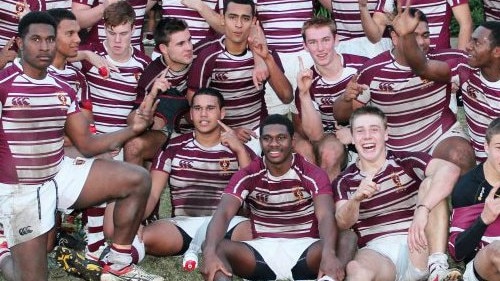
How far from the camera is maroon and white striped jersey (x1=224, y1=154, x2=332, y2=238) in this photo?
995 cm

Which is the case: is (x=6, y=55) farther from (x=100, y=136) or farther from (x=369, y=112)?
(x=369, y=112)

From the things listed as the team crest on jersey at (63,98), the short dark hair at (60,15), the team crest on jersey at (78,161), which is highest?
the short dark hair at (60,15)

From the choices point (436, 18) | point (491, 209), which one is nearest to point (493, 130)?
point (491, 209)

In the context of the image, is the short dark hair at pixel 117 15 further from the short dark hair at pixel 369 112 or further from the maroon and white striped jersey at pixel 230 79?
the short dark hair at pixel 369 112

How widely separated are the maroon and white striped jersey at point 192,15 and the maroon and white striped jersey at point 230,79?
0.76m

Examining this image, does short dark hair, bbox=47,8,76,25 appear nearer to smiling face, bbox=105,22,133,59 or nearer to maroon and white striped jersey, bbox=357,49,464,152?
smiling face, bbox=105,22,133,59

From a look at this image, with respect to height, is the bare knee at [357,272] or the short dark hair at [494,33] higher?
the short dark hair at [494,33]

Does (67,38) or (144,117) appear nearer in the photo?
(144,117)

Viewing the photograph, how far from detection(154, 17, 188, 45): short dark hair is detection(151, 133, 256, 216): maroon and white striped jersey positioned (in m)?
1.03

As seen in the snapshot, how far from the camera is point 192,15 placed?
12055 mm

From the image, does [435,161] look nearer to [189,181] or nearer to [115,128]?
[189,181]

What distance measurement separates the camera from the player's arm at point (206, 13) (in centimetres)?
1173

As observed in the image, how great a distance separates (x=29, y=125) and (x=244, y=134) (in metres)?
2.33

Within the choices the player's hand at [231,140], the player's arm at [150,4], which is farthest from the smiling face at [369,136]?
the player's arm at [150,4]
